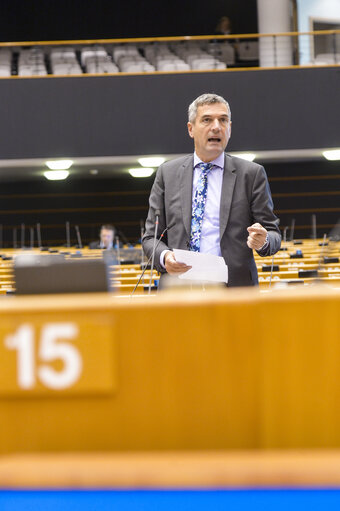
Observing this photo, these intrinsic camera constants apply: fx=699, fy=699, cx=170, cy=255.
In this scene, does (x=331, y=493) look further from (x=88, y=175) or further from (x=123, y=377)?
(x=88, y=175)

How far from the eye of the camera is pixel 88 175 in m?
14.7

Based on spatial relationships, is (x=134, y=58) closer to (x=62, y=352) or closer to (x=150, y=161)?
(x=150, y=161)

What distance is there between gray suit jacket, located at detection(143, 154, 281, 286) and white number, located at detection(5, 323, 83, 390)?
122 centimetres

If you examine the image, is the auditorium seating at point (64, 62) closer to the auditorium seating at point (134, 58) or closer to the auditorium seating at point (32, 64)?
the auditorium seating at point (134, 58)

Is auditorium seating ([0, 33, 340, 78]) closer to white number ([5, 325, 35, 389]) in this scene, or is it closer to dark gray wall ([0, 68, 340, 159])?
dark gray wall ([0, 68, 340, 159])

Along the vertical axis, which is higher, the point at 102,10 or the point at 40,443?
the point at 102,10

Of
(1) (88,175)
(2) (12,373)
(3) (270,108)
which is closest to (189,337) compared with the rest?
(2) (12,373)

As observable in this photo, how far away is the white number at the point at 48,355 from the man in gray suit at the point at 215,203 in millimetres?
1200

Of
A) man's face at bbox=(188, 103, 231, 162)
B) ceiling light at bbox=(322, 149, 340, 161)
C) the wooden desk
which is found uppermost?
ceiling light at bbox=(322, 149, 340, 161)

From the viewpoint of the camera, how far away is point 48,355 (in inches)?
37.9

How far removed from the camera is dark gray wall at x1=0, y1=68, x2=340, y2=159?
1116 cm

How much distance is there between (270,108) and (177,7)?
568cm

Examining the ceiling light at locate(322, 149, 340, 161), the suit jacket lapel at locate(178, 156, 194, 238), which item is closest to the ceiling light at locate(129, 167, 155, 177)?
the ceiling light at locate(322, 149, 340, 161)

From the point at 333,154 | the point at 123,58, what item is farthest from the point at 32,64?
the point at 333,154
